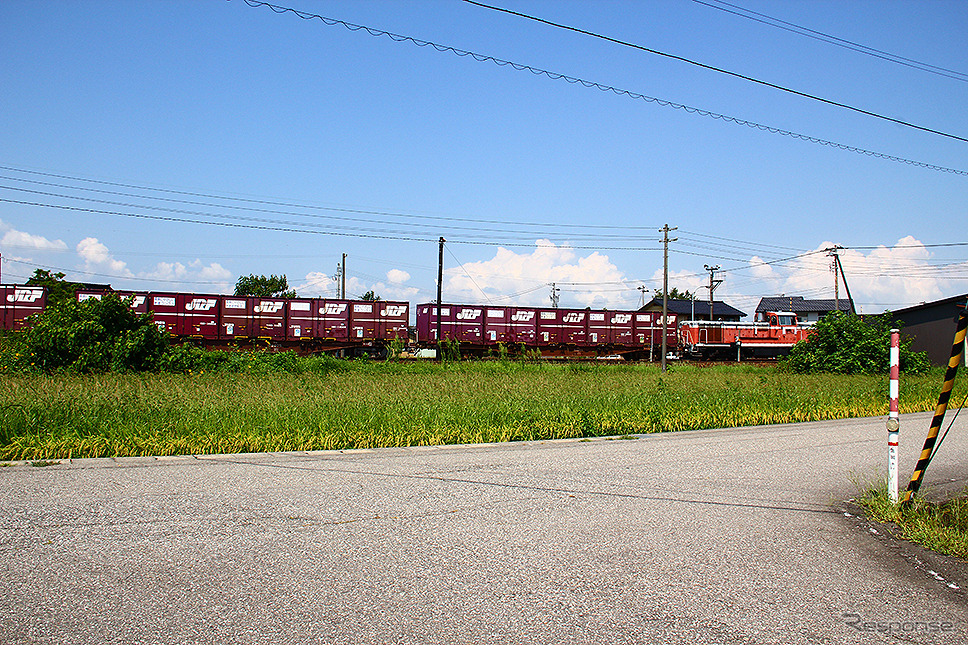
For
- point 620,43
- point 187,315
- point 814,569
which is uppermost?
point 620,43

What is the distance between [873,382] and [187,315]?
92.2 feet

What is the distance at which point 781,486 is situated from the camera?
685cm

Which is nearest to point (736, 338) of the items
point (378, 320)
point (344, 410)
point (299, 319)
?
point (378, 320)

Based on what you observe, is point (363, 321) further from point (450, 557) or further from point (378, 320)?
point (450, 557)

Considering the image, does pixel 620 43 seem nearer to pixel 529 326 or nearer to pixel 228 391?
pixel 228 391

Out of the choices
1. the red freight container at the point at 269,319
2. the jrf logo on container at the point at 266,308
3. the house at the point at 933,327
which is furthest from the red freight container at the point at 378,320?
the house at the point at 933,327

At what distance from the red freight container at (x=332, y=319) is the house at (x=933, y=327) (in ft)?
A: 81.4

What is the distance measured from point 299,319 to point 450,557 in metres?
29.4

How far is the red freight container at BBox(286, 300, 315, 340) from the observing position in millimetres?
32281

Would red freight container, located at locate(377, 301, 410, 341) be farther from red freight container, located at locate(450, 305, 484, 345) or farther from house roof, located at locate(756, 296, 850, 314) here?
house roof, located at locate(756, 296, 850, 314)

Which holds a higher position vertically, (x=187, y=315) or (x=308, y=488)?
(x=187, y=315)

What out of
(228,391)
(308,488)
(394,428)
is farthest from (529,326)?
(308,488)

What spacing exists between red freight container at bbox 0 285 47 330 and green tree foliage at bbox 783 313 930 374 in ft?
106

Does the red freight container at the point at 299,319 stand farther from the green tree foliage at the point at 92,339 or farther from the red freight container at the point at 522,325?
the green tree foliage at the point at 92,339
